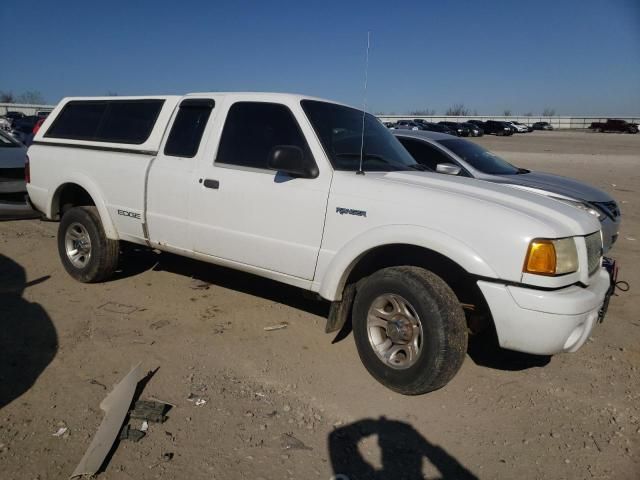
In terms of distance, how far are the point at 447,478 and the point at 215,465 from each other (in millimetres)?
1235

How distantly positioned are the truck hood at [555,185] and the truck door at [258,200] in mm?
3903

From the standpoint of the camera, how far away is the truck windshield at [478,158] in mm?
7148

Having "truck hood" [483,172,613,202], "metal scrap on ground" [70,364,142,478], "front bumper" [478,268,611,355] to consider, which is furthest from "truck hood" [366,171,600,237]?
"truck hood" [483,172,613,202]

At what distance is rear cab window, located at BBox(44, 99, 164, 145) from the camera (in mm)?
4762

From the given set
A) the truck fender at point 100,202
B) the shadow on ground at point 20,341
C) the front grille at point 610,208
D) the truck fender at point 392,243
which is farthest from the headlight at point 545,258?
the front grille at point 610,208

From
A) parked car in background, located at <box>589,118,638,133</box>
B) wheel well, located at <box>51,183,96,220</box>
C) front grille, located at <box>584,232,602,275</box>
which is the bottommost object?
wheel well, located at <box>51,183,96,220</box>

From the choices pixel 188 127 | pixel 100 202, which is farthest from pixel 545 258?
pixel 100 202

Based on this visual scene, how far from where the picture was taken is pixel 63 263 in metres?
5.37

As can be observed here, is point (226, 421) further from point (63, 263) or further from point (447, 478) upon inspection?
point (63, 263)

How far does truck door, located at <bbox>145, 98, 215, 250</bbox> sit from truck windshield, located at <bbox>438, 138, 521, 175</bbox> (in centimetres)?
408

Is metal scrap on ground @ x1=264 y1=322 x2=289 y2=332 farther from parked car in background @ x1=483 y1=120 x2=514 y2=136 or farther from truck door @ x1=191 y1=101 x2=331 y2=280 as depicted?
parked car in background @ x1=483 y1=120 x2=514 y2=136

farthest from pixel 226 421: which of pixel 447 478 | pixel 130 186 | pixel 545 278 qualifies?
pixel 130 186

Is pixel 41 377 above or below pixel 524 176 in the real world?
below

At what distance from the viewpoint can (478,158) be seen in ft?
24.1
